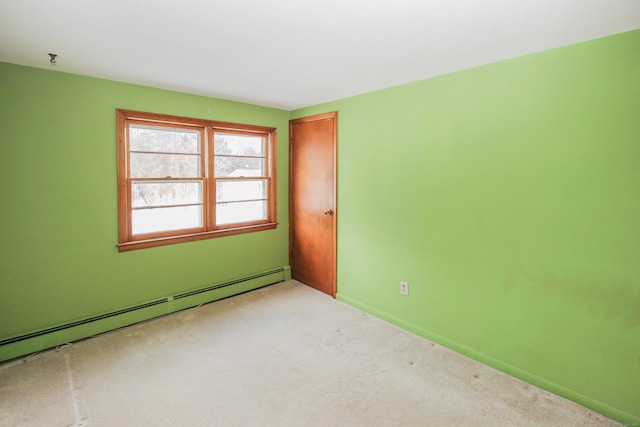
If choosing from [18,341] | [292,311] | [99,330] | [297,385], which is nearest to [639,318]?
[297,385]

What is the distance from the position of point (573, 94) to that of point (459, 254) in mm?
1332

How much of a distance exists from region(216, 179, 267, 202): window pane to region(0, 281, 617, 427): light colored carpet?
145 cm

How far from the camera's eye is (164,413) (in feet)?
6.57

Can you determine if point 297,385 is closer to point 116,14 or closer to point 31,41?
point 116,14

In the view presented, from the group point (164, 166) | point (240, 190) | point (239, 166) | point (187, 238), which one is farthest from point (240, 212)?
point (164, 166)

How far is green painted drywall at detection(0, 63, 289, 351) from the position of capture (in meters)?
2.53

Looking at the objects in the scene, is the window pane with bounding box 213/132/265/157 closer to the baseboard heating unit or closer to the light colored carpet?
the baseboard heating unit

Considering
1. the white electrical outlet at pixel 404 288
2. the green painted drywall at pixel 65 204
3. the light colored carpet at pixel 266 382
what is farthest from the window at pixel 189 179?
the white electrical outlet at pixel 404 288

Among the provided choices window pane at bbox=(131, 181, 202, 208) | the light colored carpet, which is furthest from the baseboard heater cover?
window pane at bbox=(131, 181, 202, 208)

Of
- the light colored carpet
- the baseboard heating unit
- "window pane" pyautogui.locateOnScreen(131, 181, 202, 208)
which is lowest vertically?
the light colored carpet

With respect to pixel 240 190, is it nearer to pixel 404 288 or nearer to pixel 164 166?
pixel 164 166

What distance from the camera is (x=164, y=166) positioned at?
3334 millimetres

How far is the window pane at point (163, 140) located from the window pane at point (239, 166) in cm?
31

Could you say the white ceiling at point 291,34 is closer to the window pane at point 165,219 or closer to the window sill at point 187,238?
the window pane at point 165,219
